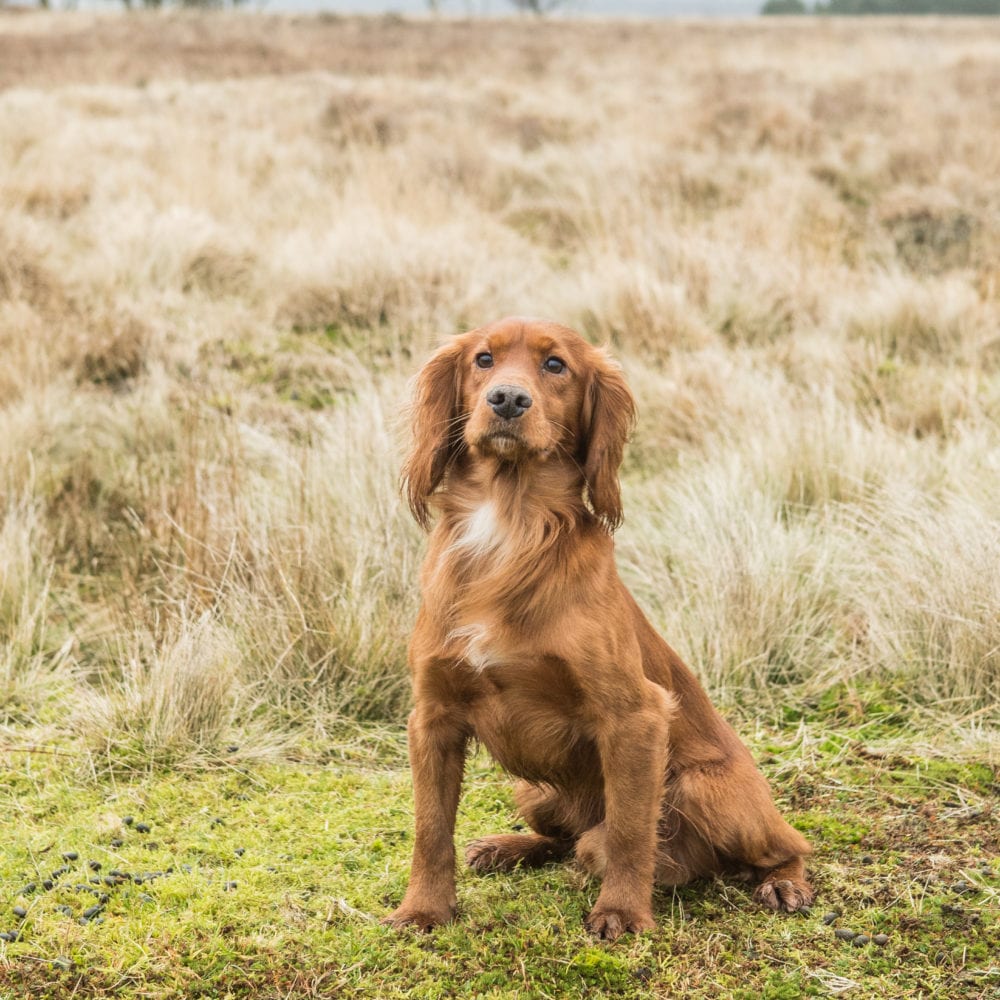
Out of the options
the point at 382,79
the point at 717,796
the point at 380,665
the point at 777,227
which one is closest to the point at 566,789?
the point at 717,796

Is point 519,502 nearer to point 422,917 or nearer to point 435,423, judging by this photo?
point 435,423

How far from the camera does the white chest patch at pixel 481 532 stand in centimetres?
265

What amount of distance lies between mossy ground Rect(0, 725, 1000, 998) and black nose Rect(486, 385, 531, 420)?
3.79ft

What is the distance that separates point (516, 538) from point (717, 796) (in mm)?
764

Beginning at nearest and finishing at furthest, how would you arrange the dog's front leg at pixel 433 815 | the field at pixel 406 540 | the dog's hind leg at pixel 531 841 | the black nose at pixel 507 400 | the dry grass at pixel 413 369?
1. the black nose at pixel 507 400
2. the dog's front leg at pixel 433 815
3. the field at pixel 406 540
4. the dog's hind leg at pixel 531 841
5. the dry grass at pixel 413 369

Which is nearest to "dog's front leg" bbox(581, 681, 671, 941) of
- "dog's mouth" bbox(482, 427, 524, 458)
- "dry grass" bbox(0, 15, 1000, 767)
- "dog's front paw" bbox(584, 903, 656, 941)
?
"dog's front paw" bbox(584, 903, 656, 941)

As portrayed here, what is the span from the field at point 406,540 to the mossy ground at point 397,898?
0.4 inches

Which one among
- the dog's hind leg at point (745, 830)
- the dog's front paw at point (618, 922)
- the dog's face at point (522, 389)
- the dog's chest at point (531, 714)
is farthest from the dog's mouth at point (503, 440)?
the dog's front paw at point (618, 922)

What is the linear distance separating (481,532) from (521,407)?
31 cm

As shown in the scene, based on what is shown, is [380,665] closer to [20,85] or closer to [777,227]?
[777,227]

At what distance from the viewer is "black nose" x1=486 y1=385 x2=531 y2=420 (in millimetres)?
2508

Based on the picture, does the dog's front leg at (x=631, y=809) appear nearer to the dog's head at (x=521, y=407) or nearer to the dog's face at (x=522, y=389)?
the dog's head at (x=521, y=407)

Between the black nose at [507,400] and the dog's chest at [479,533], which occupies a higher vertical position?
the black nose at [507,400]

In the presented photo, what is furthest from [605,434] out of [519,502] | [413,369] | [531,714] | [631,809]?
[413,369]
